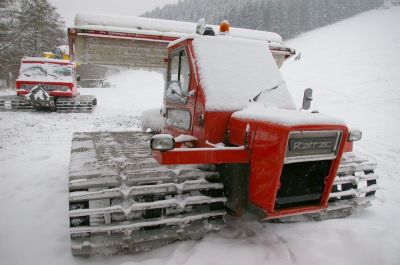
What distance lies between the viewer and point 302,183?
312 cm

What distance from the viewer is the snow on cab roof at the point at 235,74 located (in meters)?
3.54

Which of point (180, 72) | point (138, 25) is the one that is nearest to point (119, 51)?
point (138, 25)

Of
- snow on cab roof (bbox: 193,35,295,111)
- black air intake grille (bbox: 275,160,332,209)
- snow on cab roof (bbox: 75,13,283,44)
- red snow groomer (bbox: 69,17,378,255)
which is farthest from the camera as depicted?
snow on cab roof (bbox: 75,13,283,44)

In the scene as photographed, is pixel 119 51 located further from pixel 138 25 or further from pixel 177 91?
pixel 177 91

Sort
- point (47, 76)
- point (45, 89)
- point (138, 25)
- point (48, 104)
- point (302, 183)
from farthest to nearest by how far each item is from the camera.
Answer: point (47, 76) < point (45, 89) < point (48, 104) < point (138, 25) < point (302, 183)

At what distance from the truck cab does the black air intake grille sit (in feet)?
40.7

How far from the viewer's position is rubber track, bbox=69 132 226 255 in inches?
112

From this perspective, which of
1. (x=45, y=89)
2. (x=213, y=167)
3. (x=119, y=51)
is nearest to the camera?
(x=213, y=167)

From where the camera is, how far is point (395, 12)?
5675 cm

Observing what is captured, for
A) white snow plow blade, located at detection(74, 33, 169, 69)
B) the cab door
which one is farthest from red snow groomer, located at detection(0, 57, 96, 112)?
the cab door

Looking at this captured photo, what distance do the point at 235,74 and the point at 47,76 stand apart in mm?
11744

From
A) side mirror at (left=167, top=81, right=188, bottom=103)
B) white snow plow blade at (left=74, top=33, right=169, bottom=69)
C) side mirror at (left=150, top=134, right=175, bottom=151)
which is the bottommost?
side mirror at (left=150, top=134, right=175, bottom=151)

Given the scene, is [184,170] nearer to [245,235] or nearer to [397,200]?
[245,235]

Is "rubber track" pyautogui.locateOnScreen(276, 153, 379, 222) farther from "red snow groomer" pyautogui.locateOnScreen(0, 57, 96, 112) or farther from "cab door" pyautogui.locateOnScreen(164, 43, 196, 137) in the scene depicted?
"red snow groomer" pyautogui.locateOnScreen(0, 57, 96, 112)
